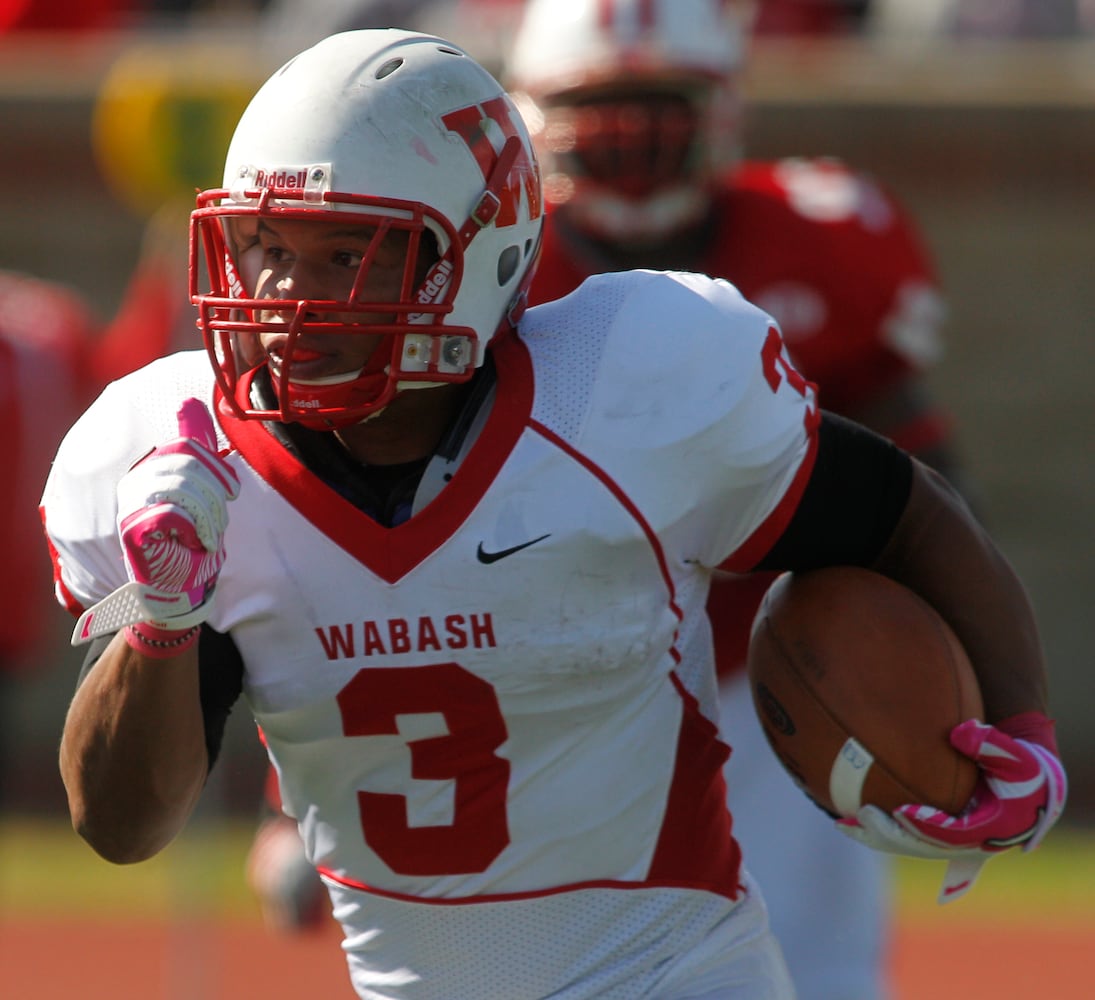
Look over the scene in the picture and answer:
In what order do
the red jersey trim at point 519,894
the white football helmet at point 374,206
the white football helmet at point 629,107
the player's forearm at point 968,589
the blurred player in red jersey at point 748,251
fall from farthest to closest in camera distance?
the white football helmet at point 629,107 → the blurred player in red jersey at point 748,251 → the player's forearm at point 968,589 → the red jersey trim at point 519,894 → the white football helmet at point 374,206

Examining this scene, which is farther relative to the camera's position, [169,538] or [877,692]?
[877,692]

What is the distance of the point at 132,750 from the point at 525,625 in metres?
0.49

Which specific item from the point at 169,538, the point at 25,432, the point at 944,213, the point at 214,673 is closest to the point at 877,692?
the point at 214,673

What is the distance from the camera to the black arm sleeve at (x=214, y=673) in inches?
97.8

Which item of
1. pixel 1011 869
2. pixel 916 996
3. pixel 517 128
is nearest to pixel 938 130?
pixel 1011 869

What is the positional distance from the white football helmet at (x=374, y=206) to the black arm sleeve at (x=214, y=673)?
→ 0.93 ft

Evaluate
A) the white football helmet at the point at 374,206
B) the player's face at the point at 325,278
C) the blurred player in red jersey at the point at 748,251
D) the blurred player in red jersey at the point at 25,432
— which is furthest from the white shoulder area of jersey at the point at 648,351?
the blurred player in red jersey at the point at 25,432

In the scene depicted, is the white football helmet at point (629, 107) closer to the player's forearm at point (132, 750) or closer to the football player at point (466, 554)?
the football player at point (466, 554)

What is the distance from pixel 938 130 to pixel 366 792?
242 inches

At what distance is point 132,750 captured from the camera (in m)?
2.41

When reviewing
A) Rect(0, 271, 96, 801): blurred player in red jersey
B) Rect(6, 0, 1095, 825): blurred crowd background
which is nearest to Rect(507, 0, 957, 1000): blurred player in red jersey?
Rect(0, 271, 96, 801): blurred player in red jersey

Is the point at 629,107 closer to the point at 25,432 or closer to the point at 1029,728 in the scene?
the point at 1029,728

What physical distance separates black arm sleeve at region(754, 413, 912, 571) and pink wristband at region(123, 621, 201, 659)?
2.51 feet

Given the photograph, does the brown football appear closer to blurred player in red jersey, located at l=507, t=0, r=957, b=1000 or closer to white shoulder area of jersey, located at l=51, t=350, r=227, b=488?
white shoulder area of jersey, located at l=51, t=350, r=227, b=488
